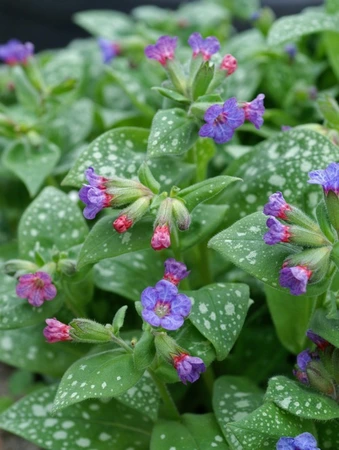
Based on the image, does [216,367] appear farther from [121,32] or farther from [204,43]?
[121,32]

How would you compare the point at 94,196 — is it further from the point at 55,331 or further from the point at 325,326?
the point at 325,326

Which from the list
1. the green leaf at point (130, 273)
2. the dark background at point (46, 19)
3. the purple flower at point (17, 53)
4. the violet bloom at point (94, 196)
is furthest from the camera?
the dark background at point (46, 19)

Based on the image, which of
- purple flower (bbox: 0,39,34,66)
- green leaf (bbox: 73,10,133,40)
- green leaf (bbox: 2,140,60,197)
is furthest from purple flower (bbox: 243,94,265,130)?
green leaf (bbox: 73,10,133,40)

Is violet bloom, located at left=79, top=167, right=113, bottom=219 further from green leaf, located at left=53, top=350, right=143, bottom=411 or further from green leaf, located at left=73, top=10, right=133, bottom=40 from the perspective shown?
green leaf, located at left=73, top=10, right=133, bottom=40

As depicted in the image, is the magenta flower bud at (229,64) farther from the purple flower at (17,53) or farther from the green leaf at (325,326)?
the purple flower at (17,53)

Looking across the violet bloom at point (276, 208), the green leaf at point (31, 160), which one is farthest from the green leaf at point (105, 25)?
the violet bloom at point (276, 208)

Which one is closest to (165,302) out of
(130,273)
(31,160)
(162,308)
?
(162,308)

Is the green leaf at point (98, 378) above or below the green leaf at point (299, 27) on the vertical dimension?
below

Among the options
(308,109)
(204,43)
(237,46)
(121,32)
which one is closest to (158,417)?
(204,43)
